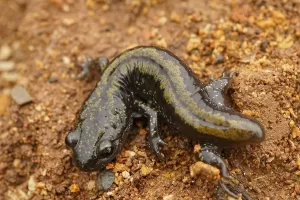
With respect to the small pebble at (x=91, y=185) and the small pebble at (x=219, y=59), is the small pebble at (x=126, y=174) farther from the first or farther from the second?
the small pebble at (x=219, y=59)

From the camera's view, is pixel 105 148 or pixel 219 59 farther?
pixel 219 59

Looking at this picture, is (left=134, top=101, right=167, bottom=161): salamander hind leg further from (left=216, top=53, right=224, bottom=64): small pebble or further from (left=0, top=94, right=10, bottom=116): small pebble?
(left=0, top=94, right=10, bottom=116): small pebble

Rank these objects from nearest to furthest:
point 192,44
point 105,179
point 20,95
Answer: point 105,179, point 192,44, point 20,95

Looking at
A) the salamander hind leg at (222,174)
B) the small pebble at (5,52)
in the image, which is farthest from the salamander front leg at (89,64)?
the salamander hind leg at (222,174)

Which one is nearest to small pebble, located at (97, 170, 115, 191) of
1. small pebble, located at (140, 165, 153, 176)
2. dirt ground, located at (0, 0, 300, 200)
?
dirt ground, located at (0, 0, 300, 200)

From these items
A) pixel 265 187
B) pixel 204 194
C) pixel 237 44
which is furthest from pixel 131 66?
pixel 265 187

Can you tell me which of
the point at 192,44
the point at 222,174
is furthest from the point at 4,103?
the point at 222,174

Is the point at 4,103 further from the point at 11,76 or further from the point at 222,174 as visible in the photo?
the point at 222,174
